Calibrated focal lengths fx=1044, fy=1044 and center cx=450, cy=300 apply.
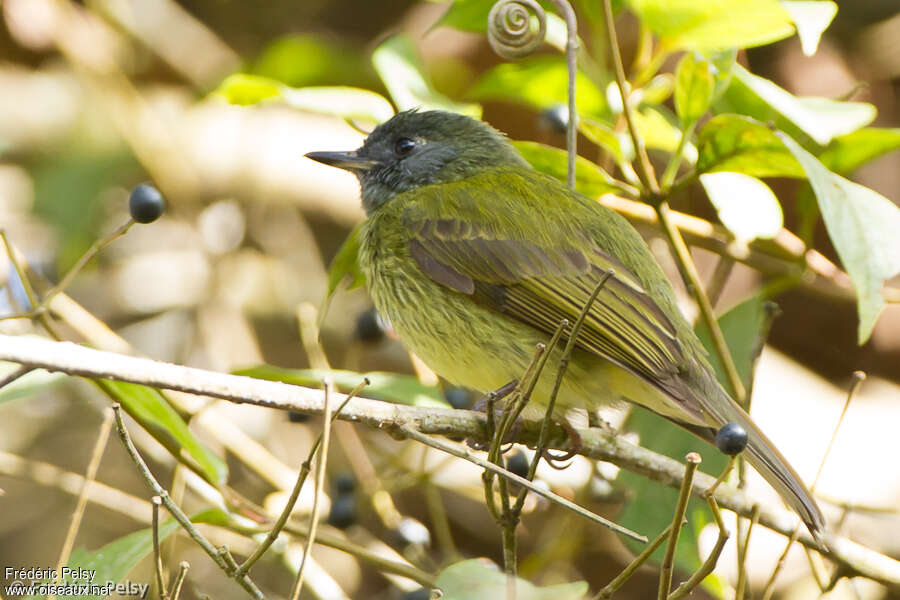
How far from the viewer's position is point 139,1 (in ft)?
18.0

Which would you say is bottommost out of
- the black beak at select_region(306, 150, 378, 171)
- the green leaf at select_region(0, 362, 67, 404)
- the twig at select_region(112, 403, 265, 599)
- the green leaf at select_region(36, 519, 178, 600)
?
the green leaf at select_region(36, 519, 178, 600)

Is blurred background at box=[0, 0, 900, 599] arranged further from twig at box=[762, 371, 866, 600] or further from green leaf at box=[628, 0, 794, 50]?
twig at box=[762, 371, 866, 600]

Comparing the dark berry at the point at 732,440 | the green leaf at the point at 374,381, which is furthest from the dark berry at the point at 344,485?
the dark berry at the point at 732,440

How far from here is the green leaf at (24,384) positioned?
102 inches

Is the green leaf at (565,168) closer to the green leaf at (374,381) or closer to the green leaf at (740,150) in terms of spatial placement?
the green leaf at (740,150)

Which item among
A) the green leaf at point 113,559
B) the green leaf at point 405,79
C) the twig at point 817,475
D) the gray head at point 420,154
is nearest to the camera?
the twig at point 817,475

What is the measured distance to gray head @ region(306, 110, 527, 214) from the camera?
365 centimetres

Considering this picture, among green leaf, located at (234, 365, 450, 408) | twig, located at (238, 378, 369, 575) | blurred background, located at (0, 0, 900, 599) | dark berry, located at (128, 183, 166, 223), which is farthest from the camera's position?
blurred background, located at (0, 0, 900, 599)

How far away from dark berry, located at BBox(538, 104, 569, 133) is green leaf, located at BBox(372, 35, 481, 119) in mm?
356

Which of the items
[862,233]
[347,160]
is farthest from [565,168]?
[862,233]

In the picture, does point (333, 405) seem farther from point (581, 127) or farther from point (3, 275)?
point (3, 275)

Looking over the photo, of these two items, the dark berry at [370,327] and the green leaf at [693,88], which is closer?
the green leaf at [693,88]

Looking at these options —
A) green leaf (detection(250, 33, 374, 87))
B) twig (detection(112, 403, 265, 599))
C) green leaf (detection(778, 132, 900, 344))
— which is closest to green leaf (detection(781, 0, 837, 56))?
green leaf (detection(778, 132, 900, 344))

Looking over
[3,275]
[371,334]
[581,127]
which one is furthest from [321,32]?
[581,127]
